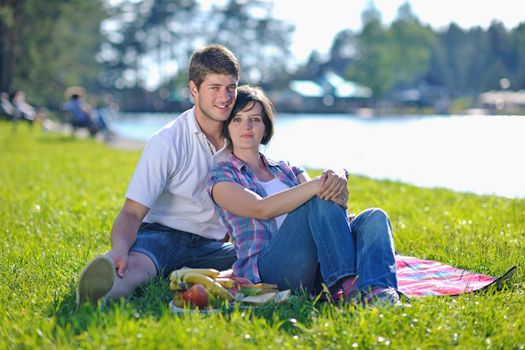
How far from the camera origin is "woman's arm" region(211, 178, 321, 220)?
3.71 m

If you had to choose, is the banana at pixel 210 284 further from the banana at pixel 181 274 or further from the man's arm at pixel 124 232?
the man's arm at pixel 124 232

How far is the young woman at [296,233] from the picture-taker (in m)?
3.64

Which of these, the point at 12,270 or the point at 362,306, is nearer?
the point at 362,306

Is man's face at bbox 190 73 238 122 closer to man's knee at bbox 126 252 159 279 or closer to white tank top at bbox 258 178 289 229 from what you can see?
white tank top at bbox 258 178 289 229

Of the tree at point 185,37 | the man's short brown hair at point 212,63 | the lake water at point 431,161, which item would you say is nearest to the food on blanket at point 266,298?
the man's short brown hair at point 212,63

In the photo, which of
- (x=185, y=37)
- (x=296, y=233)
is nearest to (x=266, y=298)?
(x=296, y=233)

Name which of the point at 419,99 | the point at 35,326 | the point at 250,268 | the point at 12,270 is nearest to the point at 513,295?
the point at 250,268

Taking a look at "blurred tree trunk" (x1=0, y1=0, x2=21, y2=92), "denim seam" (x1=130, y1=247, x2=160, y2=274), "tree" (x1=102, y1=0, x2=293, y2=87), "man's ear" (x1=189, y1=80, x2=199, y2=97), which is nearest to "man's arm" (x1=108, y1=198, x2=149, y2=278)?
"denim seam" (x1=130, y1=247, x2=160, y2=274)

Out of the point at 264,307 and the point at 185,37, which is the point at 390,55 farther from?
the point at 264,307

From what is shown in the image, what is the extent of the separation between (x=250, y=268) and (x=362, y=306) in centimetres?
71

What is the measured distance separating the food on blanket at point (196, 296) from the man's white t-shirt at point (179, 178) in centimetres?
71

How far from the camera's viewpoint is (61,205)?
7.73 m

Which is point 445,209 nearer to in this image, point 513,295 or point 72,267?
point 513,295

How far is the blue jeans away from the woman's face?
0.69m
